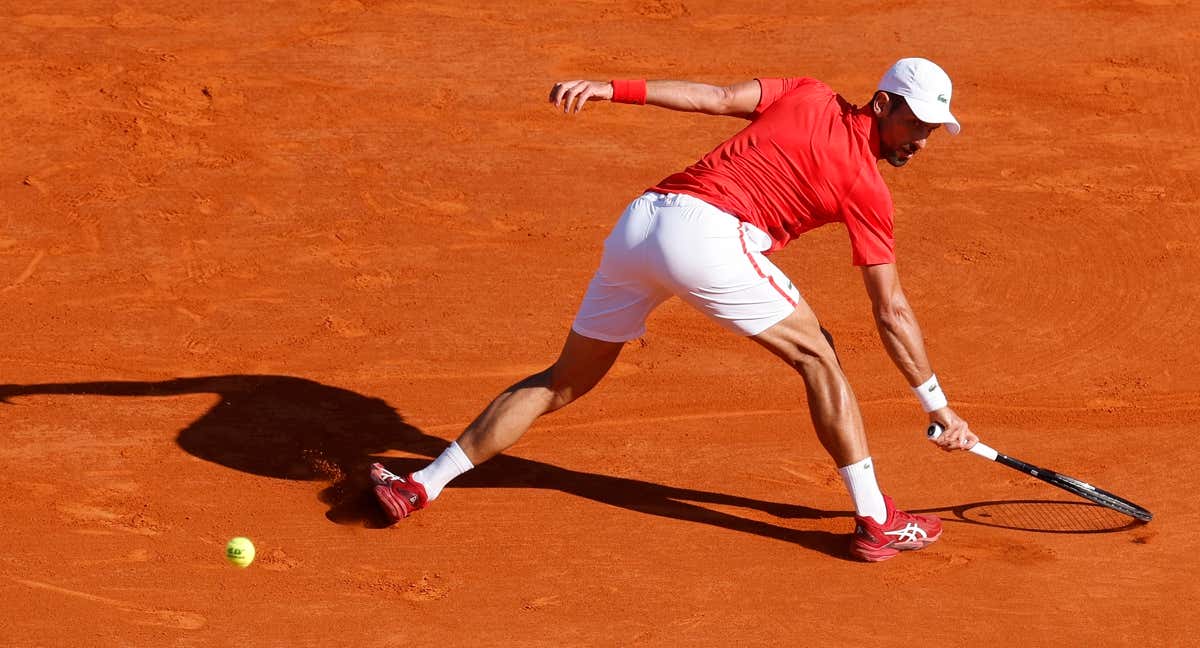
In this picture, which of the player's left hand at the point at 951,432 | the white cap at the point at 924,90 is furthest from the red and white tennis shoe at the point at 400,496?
the white cap at the point at 924,90

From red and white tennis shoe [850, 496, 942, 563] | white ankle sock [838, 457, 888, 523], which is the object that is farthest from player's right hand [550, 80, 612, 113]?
red and white tennis shoe [850, 496, 942, 563]

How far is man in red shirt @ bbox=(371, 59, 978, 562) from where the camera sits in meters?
6.59

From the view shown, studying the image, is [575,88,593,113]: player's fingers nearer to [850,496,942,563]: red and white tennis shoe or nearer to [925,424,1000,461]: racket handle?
[925,424,1000,461]: racket handle

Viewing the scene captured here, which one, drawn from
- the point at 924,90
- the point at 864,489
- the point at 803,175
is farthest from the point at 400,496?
the point at 924,90

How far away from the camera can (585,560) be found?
22.9ft

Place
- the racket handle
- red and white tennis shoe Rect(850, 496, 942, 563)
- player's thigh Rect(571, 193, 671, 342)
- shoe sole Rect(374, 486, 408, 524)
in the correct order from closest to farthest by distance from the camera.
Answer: player's thigh Rect(571, 193, 671, 342)
the racket handle
red and white tennis shoe Rect(850, 496, 942, 563)
shoe sole Rect(374, 486, 408, 524)

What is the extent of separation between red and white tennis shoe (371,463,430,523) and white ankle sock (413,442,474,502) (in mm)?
33

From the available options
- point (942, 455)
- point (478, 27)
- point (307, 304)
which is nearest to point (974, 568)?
point (942, 455)

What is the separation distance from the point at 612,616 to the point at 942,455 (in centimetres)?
218

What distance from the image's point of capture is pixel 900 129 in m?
6.69

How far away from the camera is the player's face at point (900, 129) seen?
21.8ft

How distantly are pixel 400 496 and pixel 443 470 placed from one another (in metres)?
0.23

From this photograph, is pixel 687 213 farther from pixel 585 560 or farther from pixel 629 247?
pixel 585 560

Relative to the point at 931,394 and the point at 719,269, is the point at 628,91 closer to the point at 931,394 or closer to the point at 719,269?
the point at 719,269
